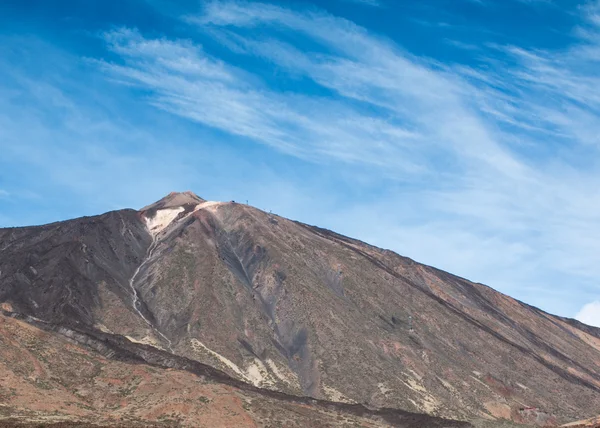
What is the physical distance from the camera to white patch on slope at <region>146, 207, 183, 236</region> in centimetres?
16645

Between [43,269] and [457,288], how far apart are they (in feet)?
346

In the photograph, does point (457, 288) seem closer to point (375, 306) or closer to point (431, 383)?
point (375, 306)

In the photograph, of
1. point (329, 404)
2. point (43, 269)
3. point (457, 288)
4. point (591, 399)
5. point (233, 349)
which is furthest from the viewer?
point (457, 288)

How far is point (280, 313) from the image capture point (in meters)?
137

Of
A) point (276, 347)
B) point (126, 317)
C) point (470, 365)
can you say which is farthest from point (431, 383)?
point (126, 317)

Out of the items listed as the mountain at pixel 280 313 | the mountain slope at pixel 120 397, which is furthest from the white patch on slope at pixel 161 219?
the mountain slope at pixel 120 397

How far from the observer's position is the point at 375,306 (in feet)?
484

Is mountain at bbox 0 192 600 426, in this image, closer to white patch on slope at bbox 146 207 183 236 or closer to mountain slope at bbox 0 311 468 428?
white patch on slope at bbox 146 207 183 236

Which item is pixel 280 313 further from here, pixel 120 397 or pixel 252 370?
pixel 120 397

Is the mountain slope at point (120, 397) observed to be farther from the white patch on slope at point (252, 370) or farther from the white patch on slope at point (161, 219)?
the white patch on slope at point (161, 219)

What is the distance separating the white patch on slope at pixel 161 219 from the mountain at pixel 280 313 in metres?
0.44

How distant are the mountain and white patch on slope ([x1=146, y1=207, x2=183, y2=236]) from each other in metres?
0.44

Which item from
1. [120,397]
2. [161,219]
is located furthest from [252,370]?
[161,219]

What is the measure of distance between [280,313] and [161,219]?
46.8 meters
